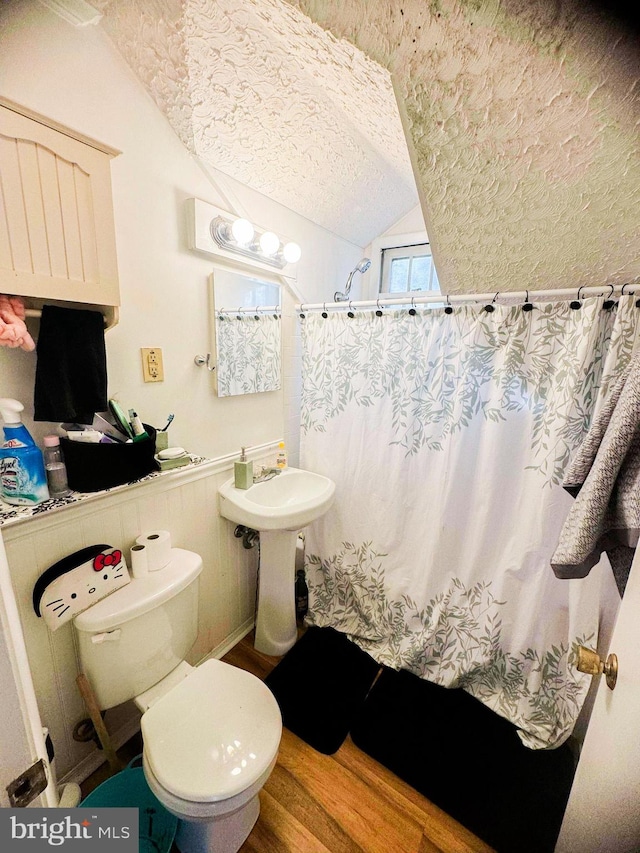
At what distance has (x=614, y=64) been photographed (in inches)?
22.5

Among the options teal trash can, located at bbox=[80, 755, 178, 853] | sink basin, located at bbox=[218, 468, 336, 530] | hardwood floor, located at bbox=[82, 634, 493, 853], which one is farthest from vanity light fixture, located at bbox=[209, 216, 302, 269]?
hardwood floor, located at bbox=[82, 634, 493, 853]

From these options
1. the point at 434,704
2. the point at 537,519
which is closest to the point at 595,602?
the point at 537,519

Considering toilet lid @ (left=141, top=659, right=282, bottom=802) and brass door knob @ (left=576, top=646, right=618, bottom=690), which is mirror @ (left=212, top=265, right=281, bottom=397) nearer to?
toilet lid @ (left=141, top=659, right=282, bottom=802)

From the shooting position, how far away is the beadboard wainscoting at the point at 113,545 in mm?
921

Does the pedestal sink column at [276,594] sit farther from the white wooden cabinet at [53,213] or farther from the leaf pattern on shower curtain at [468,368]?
the white wooden cabinet at [53,213]

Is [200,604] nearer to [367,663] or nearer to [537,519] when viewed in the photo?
[367,663]

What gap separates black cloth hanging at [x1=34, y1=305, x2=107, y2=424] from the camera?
851 millimetres

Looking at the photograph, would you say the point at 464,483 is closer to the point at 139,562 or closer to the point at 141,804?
the point at 139,562

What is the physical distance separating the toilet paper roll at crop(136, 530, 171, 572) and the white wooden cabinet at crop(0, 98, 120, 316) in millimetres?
758

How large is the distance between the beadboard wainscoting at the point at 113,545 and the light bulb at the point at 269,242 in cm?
94

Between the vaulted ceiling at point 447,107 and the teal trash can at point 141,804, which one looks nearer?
the vaulted ceiling at point 447,107

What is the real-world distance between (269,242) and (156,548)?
1286mm

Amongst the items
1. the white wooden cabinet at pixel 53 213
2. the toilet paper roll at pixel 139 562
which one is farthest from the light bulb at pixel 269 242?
the toilet paper roll at pixel 139 562

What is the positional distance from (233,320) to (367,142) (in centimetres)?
97
